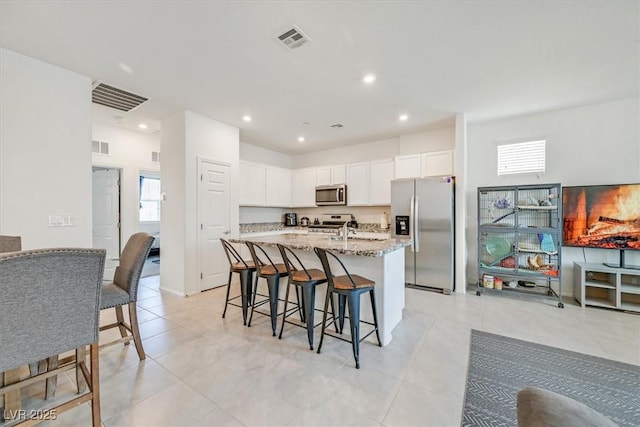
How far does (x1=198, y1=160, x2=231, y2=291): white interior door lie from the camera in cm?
410

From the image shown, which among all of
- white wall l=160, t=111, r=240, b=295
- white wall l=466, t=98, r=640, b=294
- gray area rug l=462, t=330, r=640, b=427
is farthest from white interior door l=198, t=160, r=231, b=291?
white wall l=466, t=98, r=640, b=294

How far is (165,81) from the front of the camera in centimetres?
301

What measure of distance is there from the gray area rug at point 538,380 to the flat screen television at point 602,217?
80.1 inches

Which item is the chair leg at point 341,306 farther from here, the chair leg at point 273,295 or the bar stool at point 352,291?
the chair leg at point 273,295

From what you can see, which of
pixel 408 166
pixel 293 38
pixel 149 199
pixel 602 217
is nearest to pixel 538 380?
pixel 602 217

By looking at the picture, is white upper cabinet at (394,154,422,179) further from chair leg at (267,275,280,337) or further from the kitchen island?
chair leg at (267,275,280,337)

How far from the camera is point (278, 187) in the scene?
19.8 ft

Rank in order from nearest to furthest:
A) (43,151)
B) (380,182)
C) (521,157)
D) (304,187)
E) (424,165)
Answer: (43,151) < (521,157) < (424,165) < (380,182) < (304,187)

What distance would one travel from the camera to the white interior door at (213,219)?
410 centimetres

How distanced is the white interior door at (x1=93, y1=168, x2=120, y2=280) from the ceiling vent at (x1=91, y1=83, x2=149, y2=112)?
5.95 feet

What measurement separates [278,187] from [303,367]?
174 inches

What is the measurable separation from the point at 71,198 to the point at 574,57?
5.34m

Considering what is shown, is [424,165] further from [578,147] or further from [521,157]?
[578,147]

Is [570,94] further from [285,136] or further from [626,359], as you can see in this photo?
[285,136]
